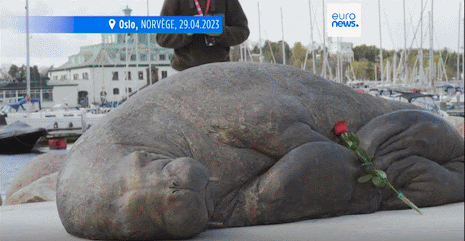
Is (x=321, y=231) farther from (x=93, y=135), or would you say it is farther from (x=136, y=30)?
(x=136, y=30)

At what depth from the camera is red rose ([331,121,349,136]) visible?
4.88 m

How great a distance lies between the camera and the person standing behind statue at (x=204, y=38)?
6059 mm

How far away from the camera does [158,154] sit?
13.6 ft

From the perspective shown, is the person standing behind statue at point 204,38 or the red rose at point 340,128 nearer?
the red rose at point 340,128

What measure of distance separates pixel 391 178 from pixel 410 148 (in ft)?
0.87

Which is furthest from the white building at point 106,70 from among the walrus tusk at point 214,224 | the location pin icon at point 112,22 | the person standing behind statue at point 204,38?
the walrus tusk at point 214,224

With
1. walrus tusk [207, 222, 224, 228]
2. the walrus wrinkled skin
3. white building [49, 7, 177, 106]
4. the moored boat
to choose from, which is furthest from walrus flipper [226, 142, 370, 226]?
white building [49, 7, 177, 106]

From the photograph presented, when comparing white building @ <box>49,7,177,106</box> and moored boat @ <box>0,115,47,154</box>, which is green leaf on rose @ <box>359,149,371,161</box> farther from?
white building @ <box>49,7,177,106</box>

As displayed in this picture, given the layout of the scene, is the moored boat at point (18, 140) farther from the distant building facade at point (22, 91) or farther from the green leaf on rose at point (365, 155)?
the green leaf on rose at point (365, 155)

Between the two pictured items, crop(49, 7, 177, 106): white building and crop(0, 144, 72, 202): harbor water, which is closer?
crop(0, 144, 72, 202): harbor water

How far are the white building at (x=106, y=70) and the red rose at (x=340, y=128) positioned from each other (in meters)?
55.8

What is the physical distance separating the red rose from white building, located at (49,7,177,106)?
5579cm

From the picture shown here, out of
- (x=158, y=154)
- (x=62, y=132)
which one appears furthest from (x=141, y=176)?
(x=62, y=132)

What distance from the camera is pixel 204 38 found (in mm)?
5992
